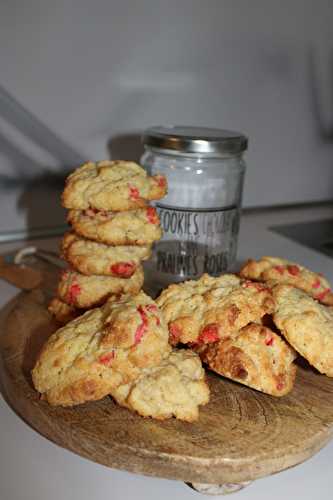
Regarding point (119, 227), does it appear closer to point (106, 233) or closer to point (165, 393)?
point (106, 233)

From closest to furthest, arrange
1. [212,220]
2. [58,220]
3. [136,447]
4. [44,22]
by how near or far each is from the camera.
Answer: [136,447], [212,220], [44,22], [58,220]

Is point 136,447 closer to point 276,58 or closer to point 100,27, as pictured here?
point 100,27

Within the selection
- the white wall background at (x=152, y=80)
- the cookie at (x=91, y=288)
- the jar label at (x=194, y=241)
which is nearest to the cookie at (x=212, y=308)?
the cookie at (x=91, y=288)

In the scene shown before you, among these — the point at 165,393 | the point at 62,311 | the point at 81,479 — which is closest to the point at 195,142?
the point at 62,311

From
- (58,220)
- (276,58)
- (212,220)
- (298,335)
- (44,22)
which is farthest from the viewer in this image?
(276,58)

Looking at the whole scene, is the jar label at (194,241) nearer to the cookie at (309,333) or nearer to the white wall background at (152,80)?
the cookie at (309,333)

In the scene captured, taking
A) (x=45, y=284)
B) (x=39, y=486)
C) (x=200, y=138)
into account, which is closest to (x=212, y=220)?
(x=200, y=138)

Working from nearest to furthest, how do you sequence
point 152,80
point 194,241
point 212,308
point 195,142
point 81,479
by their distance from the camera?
point 81,479, point 212,308, point 195,142, point 194,241, point 152,80
